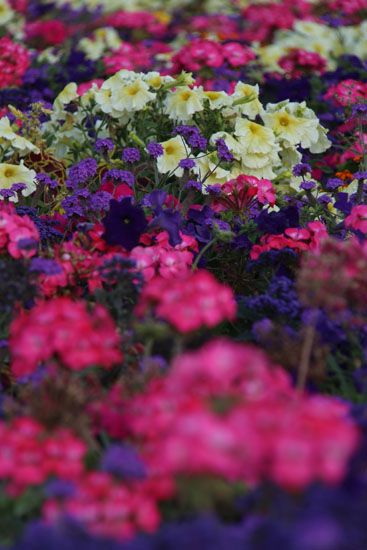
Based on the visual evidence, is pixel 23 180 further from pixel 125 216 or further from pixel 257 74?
pixel 257 74

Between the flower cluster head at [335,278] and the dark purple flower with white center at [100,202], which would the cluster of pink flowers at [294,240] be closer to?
the dark purple flower with white center at [100,202]

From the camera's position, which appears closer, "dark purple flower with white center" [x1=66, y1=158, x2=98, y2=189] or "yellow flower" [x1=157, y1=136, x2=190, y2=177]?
"dark purple flower with white center" [x1=66, y1=158, x2=98, y2=189]

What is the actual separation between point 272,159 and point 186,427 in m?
2.60

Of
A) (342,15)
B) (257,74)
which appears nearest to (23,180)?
(257,74)

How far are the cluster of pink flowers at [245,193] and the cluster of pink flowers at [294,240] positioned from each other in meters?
0.37

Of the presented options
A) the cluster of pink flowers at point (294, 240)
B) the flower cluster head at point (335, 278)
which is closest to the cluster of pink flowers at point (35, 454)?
the flower cluster head at point (335, 278)

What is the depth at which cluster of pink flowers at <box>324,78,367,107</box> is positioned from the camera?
4.49 metres

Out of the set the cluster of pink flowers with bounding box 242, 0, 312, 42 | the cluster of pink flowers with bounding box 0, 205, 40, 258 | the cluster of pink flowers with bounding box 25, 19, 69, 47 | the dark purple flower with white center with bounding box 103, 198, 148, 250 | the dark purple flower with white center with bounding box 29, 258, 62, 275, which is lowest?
the cluster of pink flowers with bounding box 242, 0, 312, 42

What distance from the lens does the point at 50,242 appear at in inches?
139

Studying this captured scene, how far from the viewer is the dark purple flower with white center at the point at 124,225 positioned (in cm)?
304

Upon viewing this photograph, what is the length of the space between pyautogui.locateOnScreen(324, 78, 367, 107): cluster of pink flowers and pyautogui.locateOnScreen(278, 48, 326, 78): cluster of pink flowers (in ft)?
2.32

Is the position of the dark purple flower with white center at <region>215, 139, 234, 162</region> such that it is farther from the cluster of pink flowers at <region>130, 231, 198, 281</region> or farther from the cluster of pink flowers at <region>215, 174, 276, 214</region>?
the cluster of pink flowers at <region>130, 231, 198, 281</region>

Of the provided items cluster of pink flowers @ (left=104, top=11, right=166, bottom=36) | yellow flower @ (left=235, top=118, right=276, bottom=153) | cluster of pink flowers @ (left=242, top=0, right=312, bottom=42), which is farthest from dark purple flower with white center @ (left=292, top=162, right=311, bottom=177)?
cluster of pink flowers @ (left=104, top=11, right=166, bottom=36)

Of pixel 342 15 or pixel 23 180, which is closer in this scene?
pixel 23 180
